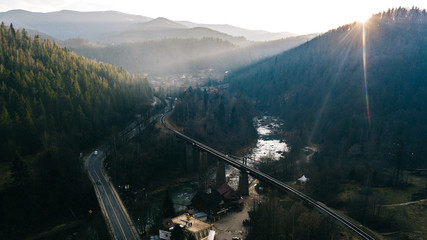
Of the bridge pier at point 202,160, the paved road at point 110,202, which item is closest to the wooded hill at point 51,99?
the paved road at point 110,202

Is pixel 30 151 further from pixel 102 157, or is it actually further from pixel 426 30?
pixel 426 30

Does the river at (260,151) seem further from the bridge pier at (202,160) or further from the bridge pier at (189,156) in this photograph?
the bridge pier at (189,156)

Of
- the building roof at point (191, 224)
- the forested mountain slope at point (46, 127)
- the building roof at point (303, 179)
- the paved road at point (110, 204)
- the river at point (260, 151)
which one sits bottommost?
the river at point (260, 151)

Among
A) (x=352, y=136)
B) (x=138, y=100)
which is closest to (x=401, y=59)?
(x=352, y=136)

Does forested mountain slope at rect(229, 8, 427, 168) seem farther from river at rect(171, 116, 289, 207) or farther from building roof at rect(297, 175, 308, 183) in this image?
building roof at rect(297, 175, 308, 183)

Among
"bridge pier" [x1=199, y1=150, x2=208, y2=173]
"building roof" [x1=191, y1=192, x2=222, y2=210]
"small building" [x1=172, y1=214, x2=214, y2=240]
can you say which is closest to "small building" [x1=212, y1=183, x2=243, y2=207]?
"building roof" [x1=191, y1=192, x2=222, y2=210]
